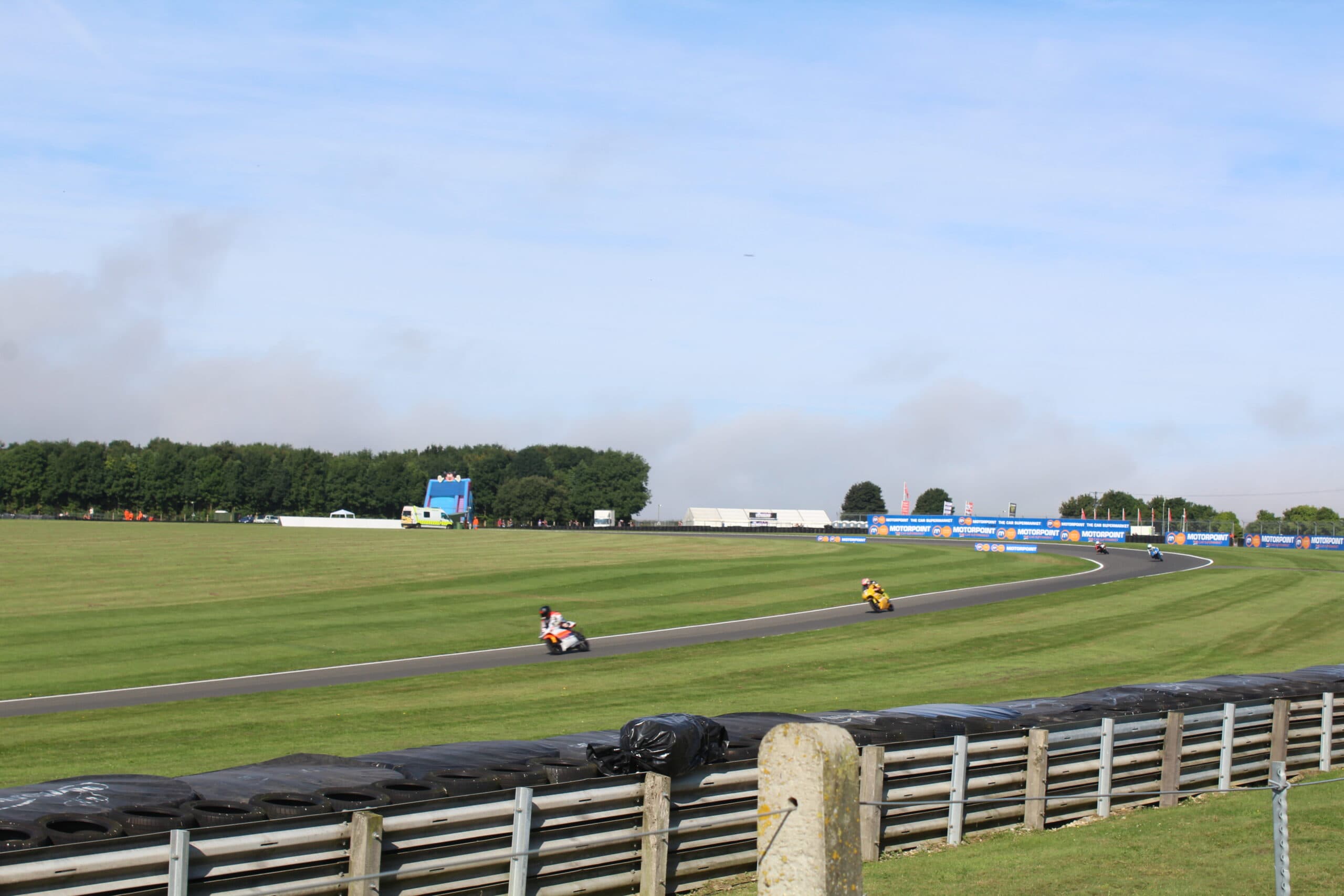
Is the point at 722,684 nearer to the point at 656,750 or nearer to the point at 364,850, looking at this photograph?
the point at 656,750

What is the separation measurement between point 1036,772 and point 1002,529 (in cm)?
9688

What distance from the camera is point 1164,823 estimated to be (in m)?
11.2

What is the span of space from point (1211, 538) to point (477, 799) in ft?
343

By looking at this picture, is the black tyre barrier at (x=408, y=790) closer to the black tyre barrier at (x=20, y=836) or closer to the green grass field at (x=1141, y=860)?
the black tyre barrier at (x=20, y=836)

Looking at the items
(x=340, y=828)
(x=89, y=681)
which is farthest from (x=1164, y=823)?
(x=89, y=681)

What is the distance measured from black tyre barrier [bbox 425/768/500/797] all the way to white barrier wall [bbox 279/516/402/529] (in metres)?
117

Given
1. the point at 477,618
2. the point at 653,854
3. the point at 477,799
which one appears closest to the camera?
the point at 477,799

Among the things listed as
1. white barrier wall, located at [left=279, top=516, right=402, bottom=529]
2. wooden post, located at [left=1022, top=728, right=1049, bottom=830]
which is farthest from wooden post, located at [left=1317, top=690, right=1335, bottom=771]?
white barrier wall, located at [left=279, top=516, right=402, bottom=529]

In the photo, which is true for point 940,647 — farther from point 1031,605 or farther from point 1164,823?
point 1164,823

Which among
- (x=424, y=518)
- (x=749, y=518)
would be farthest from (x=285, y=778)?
(x=749, y=518)

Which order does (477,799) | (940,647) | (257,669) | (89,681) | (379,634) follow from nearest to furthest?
(477,799) → (89,681) → (257,669) → (940,647) → (379,634)

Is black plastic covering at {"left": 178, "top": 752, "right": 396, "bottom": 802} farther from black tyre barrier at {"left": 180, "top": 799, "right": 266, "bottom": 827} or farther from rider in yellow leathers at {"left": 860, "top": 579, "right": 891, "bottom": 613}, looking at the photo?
rider in yellow leathers at {"left": 860, "top": 579, "right": 891, "bottom": 613}

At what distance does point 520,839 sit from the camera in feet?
25.3

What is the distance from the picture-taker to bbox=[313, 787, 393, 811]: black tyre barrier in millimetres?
7375
